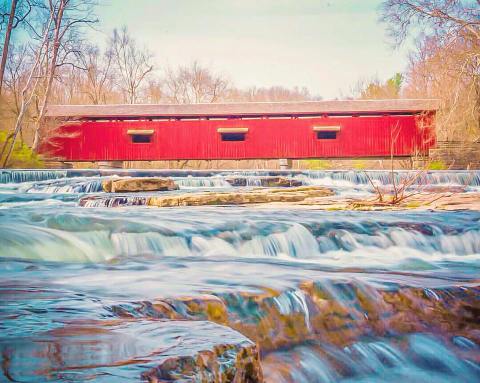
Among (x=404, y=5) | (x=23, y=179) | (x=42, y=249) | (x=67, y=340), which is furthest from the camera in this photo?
(x=404, y=5)

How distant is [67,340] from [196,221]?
179 inches

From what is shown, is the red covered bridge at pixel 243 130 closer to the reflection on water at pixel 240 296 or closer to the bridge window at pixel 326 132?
the bridge window at pixel 326 132

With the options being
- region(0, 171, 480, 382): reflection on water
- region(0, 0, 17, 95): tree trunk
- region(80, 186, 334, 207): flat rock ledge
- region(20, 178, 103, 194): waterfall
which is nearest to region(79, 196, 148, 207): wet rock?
region(80, 186, 334, 207): flat rock ledge

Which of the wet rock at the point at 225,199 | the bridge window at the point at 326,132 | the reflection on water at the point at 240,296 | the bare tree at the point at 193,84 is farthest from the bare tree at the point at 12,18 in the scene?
the bare tree at the point at 193,84

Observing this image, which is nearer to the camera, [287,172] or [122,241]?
[122,241]

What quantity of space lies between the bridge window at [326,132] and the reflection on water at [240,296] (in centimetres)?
1467

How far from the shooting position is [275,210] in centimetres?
818

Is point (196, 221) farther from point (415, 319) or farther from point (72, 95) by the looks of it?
point (72, 95)

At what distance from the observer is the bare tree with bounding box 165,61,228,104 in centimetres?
3534

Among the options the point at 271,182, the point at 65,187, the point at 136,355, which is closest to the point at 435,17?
the point at 271,182

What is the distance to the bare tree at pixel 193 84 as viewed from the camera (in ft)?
116

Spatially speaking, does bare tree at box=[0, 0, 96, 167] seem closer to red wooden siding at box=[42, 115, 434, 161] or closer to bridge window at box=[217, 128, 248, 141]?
red wooden siding at box=[42, 115, 434, 161]

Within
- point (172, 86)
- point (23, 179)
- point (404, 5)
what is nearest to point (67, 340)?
point (23, 179)

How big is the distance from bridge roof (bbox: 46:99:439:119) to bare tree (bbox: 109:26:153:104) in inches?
180
